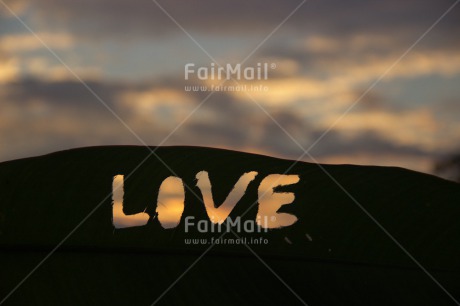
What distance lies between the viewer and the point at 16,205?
4.63 ft

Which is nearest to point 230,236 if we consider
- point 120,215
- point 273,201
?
point 273,201

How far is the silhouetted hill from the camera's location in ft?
4.38

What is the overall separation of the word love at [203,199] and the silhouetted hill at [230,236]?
13 millimetres

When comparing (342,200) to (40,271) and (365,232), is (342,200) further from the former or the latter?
(40,271)

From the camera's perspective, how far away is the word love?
139 cm

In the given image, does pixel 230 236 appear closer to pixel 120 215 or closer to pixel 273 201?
pixel 273 201

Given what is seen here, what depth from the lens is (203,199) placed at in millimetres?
1430

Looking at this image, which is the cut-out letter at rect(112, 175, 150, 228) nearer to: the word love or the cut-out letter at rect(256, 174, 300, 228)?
the word love

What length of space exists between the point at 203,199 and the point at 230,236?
0.40 ft

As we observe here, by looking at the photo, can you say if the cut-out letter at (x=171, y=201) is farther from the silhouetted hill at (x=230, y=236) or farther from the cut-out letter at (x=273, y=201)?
the cut-out letter at (x=273, y=201)

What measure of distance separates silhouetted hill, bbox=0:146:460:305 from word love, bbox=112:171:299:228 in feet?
0.04

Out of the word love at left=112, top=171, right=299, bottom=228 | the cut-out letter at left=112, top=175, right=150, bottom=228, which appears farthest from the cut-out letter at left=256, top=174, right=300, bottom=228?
the cut-out letter at left=112, top=175, right=150, bottom=228

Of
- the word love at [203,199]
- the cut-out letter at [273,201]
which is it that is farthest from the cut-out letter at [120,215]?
the cut-out letter at [273,201]

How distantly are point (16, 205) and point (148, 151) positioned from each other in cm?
30
